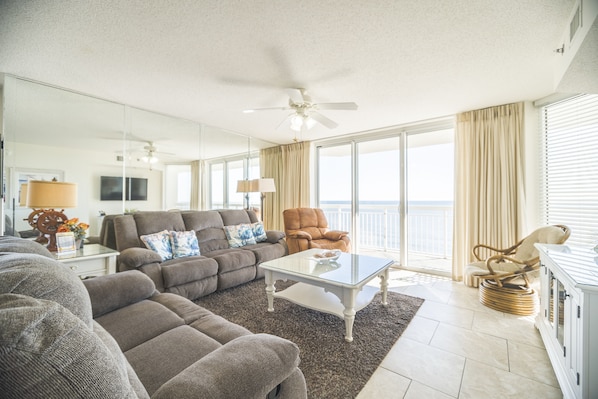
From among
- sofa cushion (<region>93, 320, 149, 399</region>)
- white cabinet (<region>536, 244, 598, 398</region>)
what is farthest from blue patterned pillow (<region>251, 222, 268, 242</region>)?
white cabinet (<region>536, 244, 598, 398</region>)

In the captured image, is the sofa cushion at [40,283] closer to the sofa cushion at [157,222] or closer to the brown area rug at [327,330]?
the brown area rug at [327,330]

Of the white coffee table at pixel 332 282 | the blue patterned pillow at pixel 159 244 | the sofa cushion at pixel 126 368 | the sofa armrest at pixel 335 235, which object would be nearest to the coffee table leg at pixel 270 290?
the white coffee table at pixel 332 282

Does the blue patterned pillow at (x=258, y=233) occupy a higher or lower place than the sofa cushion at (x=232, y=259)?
higher

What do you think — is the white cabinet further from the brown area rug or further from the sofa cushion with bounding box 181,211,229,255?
the sofa cushion with bounding box 181,211,229,255

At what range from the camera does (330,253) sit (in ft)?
8.96

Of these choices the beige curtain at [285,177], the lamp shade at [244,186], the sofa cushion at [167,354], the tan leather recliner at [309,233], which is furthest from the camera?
the beige curtain at [285,177]

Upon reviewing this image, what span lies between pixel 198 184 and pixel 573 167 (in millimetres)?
4934

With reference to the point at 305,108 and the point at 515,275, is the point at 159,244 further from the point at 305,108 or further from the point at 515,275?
the point at 515,275

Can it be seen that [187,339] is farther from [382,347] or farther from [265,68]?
[265,68]

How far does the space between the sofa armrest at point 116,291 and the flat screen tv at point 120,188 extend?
82.5 inches

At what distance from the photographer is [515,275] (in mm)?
2445

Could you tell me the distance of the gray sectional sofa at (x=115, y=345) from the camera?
1.34 ft

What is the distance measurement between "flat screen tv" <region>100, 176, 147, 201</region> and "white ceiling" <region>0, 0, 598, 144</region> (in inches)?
41.0

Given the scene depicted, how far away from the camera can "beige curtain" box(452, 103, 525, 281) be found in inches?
119
